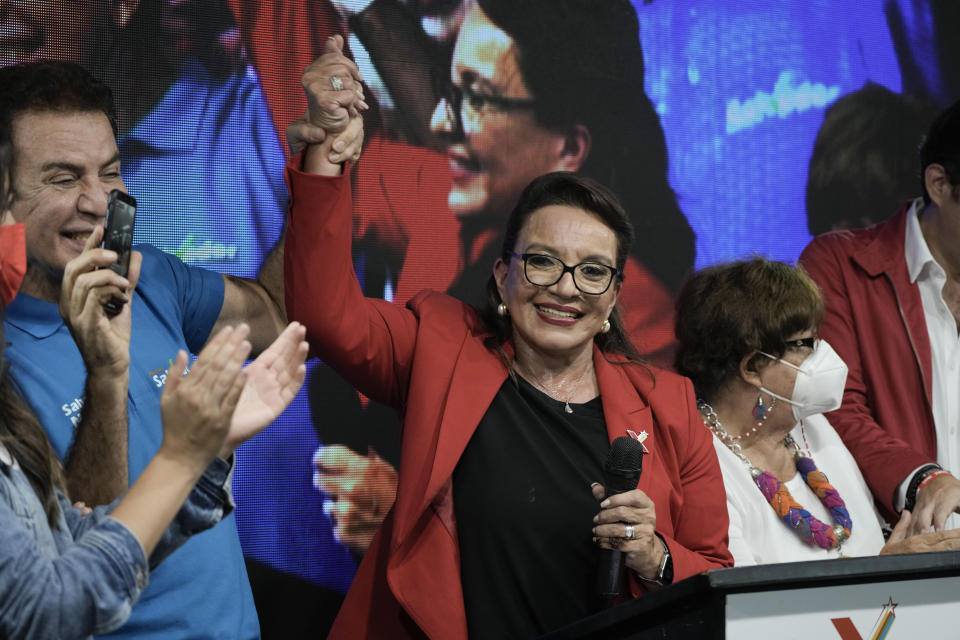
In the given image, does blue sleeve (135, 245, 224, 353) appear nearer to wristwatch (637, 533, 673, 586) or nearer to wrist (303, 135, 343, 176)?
wrist (303, 135, 343, 176)

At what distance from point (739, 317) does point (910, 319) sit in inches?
28.5

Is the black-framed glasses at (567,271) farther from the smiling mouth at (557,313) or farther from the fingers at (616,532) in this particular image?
the fingers at (616,532)

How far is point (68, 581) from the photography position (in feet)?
4.43

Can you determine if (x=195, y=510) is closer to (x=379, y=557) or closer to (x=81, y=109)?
(x=379, y=557)

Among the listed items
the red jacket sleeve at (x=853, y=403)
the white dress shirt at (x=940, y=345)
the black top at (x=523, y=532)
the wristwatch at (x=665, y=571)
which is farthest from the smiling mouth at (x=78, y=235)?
the white dress shirt at (x=940, y=345)

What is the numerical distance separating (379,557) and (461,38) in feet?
5.61

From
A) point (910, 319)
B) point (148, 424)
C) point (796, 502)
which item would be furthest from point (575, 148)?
point (148, 424)

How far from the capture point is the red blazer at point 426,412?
227 centimetres

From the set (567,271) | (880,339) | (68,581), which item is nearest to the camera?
(68,581)

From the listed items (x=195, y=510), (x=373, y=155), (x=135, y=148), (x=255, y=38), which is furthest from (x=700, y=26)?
(x=195, y=510)

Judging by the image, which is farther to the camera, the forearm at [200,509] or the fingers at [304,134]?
the fingers at [304,134]

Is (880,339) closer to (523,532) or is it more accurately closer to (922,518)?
(922,518)

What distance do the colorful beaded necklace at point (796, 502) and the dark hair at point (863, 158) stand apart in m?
1.28

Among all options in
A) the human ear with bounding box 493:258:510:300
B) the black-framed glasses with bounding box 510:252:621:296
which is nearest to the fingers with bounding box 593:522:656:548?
the black-framed glasses with bounding box 510:252:621:296
